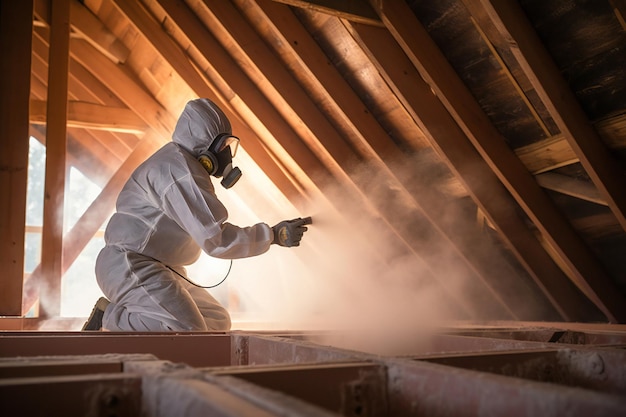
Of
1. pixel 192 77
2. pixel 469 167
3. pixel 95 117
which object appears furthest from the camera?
pixel 95 117

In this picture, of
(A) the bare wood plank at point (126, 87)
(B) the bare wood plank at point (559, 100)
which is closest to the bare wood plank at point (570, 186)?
(B) the bare wood plank at point (559, 100)

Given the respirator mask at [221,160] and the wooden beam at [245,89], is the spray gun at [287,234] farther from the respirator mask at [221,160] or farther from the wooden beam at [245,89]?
the wooden beam at [245,89]

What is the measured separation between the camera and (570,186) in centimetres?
260

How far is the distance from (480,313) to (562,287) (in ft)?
2.16

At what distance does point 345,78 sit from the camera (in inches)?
120

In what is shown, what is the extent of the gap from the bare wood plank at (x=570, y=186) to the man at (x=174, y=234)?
1.20 metres

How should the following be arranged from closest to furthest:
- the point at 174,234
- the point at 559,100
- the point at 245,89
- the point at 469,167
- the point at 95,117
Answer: the point at 559,100, the point at 174,234, the point at 469,167, the point at 245,89, the point at 95,117

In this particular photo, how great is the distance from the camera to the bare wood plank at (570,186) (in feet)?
8.28

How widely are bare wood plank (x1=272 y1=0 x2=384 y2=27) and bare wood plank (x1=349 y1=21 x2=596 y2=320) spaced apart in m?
0.07

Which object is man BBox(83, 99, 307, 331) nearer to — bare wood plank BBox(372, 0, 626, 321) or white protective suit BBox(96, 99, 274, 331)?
white protective suit BBox(96, 99, 274, 331)

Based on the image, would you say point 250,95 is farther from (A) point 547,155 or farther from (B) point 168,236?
(A) point 547,155

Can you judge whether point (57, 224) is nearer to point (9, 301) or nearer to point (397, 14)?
point (9, 301)

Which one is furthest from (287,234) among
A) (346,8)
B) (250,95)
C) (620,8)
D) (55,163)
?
(55,163)

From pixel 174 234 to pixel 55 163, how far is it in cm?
141
